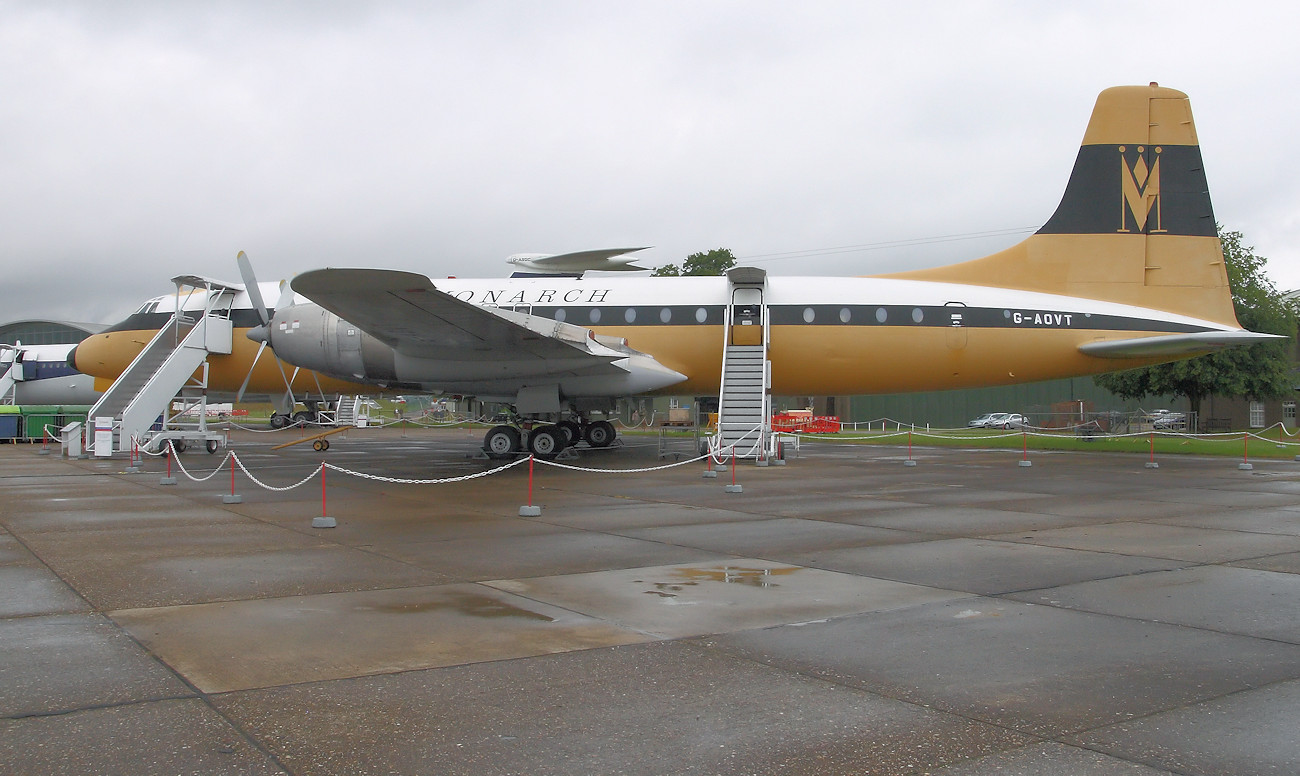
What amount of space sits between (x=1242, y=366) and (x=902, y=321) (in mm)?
16310

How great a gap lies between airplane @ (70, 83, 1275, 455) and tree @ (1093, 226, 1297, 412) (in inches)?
387

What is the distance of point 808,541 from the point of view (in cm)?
992

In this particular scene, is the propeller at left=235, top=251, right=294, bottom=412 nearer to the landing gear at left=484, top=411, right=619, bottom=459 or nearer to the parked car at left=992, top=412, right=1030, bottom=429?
the landing gear at left=484, top=411, right=619, bottom=459

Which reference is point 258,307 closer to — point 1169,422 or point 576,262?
point 576,262

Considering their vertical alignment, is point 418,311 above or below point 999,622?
above

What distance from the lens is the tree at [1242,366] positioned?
2877 cm

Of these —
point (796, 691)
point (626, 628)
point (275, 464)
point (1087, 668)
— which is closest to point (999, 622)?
point (1087, 668)

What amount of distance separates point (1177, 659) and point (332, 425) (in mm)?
44373

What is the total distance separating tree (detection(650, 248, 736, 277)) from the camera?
205ft

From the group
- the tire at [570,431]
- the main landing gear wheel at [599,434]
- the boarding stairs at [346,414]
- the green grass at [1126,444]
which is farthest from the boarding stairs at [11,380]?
the tire at [570,431]

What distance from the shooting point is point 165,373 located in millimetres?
22438


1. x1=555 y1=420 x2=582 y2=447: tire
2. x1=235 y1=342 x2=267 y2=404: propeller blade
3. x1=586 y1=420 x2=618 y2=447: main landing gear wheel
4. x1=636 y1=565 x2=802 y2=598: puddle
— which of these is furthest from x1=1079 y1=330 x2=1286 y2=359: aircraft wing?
x1=235 y1=342 x2=267 y2=404: propeller blade

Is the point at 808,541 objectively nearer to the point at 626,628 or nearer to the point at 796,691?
the point at 626,628

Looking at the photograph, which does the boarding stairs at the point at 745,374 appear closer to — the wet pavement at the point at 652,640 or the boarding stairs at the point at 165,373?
the wet pavement at the point at 652,640
